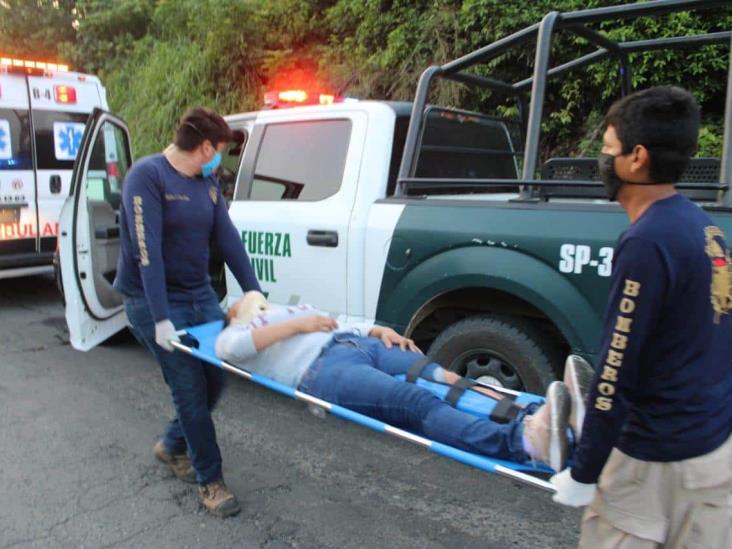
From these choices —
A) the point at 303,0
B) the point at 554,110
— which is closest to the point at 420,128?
the point at 554,110

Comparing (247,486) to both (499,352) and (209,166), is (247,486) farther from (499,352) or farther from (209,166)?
(209,166)

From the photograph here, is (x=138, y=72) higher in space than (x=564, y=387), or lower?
higher

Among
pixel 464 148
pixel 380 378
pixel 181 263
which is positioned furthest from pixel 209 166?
pixel 464 148

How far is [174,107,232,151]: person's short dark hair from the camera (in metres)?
2.90

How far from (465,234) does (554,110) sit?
16.3ft

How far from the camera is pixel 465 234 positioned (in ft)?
10.8

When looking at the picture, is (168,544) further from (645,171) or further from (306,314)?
(645,171)

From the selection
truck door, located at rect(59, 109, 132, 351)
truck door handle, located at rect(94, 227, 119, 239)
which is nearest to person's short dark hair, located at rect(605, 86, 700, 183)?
truck door, located at rect(59, 109, 132, 351)

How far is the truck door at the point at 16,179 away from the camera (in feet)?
21.7

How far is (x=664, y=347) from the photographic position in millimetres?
1542

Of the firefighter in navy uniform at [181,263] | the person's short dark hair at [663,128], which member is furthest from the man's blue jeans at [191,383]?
the person's short dark hair at [663,128]

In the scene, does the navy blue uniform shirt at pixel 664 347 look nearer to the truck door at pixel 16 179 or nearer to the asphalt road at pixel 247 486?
the asphalt road at pixel 247 486

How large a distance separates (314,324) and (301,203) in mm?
1277

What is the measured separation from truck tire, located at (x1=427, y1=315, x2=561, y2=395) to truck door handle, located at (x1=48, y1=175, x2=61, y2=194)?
5.18 metres
